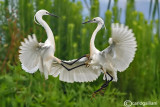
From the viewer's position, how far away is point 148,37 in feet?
16.4

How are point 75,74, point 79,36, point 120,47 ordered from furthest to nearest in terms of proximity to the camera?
point 79,36
point 75,74
point 120,47

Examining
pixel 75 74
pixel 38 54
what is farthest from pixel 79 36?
pixel 38 54

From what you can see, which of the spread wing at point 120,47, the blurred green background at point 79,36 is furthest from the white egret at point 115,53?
the blurred green background at point 79,36

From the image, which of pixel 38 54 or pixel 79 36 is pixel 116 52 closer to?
pixel 38 54

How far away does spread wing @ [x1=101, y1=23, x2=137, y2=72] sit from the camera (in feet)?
6.18

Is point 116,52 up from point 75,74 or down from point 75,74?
up

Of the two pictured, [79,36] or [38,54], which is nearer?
[38,54]

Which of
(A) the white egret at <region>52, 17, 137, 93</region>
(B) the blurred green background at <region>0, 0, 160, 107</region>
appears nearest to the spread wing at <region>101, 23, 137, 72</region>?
(A) the white egret at <region>52, 17, 137, 93</region>

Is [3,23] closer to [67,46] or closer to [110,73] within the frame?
[67,46]

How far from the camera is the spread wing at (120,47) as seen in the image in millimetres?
1885

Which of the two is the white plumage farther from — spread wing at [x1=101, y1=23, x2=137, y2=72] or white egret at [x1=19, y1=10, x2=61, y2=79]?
white egret at [x1=19, y1=10, x2=61, y2=79]

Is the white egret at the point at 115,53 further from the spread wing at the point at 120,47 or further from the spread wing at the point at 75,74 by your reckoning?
the spread wing at the point at 75,74

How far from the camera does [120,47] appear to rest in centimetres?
201

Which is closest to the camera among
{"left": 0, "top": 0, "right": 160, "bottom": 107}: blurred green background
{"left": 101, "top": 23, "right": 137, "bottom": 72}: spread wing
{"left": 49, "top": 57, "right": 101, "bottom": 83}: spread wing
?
{"left": 101, "top": 23, "right": 137, "bottom": 72}: spread wing
